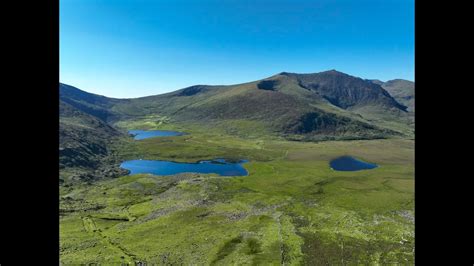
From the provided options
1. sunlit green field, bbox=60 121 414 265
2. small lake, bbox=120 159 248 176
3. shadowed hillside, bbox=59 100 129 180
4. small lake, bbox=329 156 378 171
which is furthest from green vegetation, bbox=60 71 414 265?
small lake, bbox=120 159 248 176

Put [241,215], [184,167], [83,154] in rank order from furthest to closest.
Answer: [83,154], [184,167], [241,215]

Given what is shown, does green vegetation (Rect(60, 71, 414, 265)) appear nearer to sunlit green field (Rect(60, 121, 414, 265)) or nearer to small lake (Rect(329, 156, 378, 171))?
sunlit green field (Rect(60, 121, 414, 265))

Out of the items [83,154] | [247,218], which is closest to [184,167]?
[83,154]

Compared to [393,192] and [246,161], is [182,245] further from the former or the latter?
[246,161]

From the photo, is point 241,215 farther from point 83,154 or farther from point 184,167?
point 83,154
